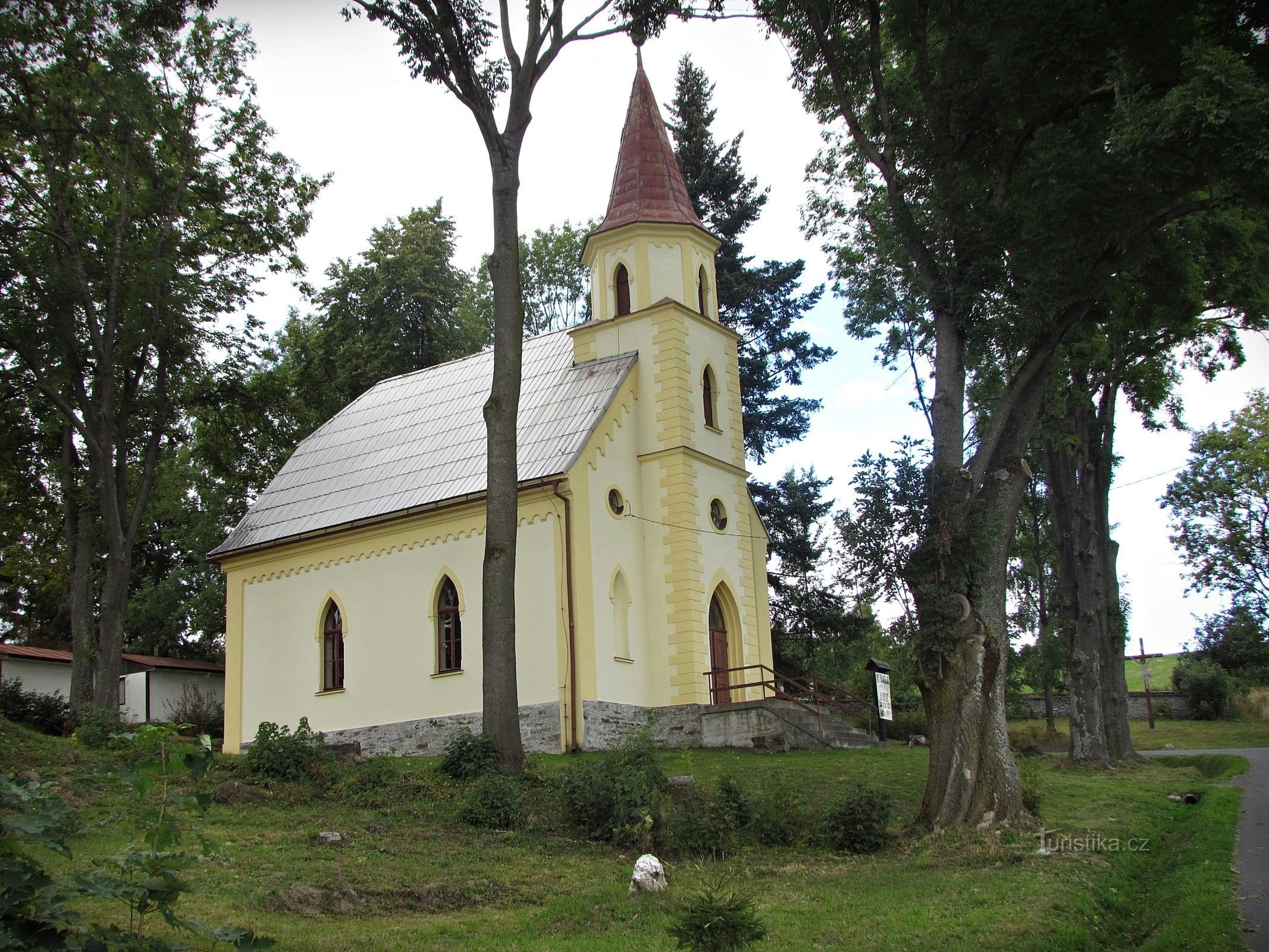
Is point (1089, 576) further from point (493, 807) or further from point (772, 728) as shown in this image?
point (493, 807)

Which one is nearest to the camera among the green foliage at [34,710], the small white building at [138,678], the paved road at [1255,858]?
the paved road at [1255,858]

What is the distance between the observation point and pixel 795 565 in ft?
107

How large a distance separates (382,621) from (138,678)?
13.1 meters

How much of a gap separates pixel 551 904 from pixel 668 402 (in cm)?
1607

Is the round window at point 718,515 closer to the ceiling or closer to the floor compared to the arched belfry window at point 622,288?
closer to the floor

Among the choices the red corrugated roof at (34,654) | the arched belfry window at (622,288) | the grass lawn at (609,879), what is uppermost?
the arched belfry window at (622,288)

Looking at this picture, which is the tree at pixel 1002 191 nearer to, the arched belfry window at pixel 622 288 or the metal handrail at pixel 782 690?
the metal handrail at pixel 782 690

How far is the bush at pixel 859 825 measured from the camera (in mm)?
12836

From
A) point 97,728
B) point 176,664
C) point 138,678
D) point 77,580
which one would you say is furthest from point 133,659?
point 97,728

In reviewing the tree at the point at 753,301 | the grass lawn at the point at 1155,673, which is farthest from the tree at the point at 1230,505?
the tree at the point at 753,301

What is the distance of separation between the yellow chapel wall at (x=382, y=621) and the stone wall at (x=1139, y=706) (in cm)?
2661

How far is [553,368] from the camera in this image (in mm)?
27188

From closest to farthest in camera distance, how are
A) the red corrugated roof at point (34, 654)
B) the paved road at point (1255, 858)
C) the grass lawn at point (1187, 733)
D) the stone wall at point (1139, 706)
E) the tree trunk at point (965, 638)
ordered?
1. the paved road at point (1255, 858)
2. the tree trunk at point (965, 638)
3. the red corrugated roof at point (34, 654)
4. the grass lawn at point (1187, 733)
5. the stone wall at point (1139, 706)

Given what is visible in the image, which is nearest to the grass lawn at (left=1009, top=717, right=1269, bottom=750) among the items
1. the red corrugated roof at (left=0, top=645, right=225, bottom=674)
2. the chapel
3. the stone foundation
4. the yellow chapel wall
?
the chapel
